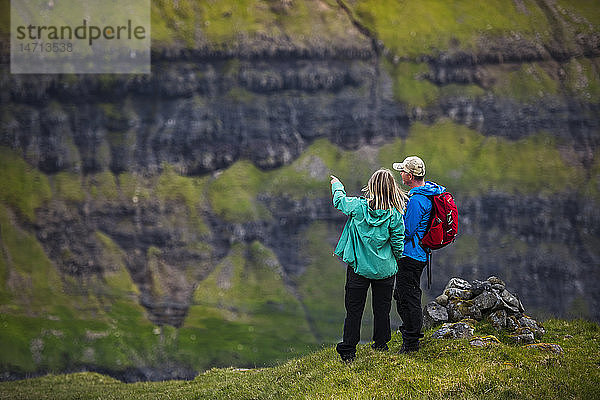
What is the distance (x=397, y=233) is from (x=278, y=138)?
148 metres

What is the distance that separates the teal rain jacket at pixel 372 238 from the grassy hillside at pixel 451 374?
2725 millimetres

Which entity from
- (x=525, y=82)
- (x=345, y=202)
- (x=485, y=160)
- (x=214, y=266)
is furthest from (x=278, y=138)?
(x=345, y=202)

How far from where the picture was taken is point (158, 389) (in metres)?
28.9

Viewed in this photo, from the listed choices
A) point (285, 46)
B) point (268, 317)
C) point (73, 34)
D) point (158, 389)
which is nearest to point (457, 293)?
point (158, 389)

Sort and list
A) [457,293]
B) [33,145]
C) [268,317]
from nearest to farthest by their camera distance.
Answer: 1. [457,293]
2. [268,317]
3. [33,145]

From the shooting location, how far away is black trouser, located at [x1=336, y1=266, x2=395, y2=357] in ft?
54.5

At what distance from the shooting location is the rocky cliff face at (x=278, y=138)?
14825cm

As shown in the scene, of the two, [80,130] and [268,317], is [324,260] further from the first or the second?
[80,130]

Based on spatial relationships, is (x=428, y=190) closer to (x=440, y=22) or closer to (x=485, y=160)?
(x=485, y=160)

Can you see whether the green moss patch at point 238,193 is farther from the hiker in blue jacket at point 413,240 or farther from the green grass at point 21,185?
the hiker in blue jacket at point 413,240

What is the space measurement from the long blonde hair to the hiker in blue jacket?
547mm

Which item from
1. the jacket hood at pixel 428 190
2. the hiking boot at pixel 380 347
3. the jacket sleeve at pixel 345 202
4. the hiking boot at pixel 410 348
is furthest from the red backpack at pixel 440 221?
the hiking boot at pixel 380 347

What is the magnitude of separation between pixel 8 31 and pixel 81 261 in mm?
64141

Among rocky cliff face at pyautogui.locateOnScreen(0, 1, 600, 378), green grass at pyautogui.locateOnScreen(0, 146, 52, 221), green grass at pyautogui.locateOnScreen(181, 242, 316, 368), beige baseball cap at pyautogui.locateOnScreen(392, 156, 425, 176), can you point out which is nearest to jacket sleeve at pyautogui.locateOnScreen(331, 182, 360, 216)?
beige baseball cap at pyautogui.locateOnScreen(392, 156, 425, 176)
